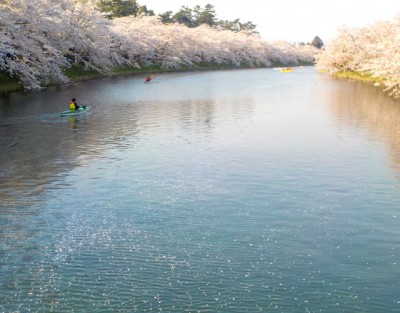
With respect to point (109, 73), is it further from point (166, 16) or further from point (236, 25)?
point (236, 25)

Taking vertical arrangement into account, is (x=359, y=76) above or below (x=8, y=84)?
below

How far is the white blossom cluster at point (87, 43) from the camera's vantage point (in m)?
41.6

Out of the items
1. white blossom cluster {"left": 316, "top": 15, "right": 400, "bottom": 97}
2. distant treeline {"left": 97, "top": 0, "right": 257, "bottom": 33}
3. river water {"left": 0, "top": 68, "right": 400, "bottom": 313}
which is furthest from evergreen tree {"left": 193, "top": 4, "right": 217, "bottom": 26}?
river water {"left": 0, "top": 68, "right": 400, "bottom": 313}

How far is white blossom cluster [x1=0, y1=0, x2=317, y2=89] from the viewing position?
41594 mm

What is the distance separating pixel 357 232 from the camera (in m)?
12.8

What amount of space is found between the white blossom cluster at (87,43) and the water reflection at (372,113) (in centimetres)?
2511

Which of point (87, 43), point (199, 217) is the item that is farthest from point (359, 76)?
point (199, 217)

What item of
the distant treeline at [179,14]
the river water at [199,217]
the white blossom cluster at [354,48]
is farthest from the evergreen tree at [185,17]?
the river water at [199,217]

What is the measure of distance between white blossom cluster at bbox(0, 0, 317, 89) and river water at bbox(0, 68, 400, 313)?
15.5 m

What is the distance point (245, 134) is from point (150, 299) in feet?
57.2

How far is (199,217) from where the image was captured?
45.9 ft

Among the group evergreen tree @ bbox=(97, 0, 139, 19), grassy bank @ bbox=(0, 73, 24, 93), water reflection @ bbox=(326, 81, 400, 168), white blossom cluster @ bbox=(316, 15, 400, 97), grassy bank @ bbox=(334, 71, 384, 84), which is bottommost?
water reflection @ bbox=(326, 81, 400, 168)

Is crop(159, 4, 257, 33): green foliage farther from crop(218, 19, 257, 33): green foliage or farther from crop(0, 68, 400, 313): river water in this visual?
crop(0, 68, 400, 313): river water

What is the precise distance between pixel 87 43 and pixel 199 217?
48.3 m
